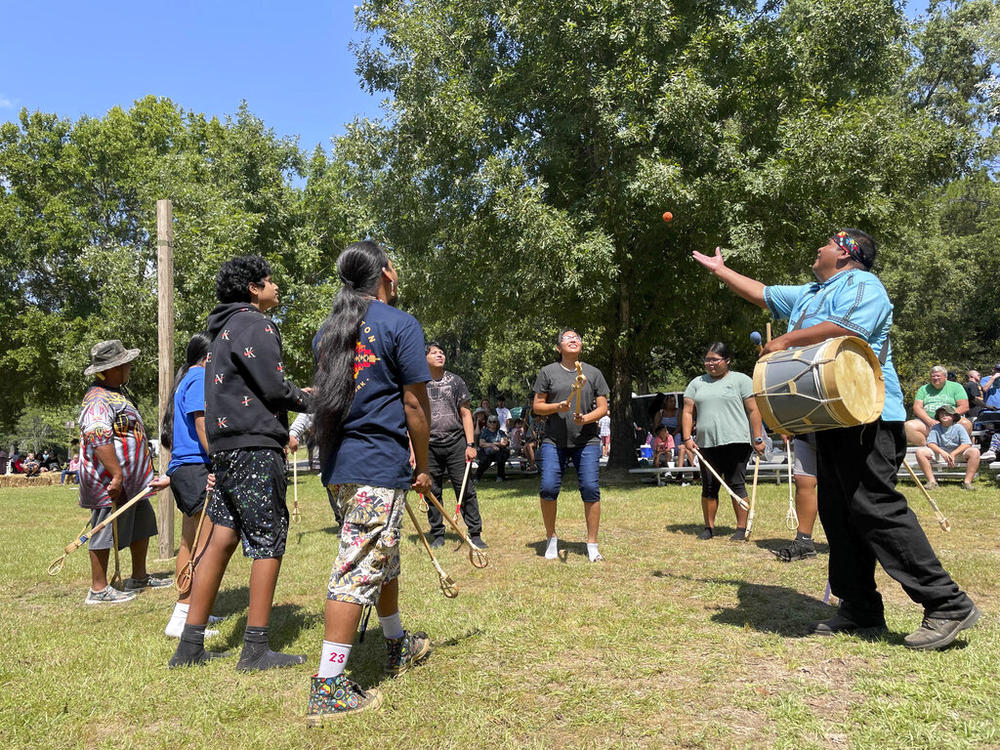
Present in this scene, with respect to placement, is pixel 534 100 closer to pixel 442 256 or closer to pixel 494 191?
pixel 494 191

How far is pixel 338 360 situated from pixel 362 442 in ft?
1.35

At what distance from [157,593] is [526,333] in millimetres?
15396

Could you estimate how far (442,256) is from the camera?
15.9 m

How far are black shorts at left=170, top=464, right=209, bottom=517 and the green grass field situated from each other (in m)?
0.87

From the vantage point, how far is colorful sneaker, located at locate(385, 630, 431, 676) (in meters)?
3.94

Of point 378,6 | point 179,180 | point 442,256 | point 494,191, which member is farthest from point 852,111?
point 179,180

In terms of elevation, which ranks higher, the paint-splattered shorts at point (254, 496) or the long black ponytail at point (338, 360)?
the long black ponytail at point (338, 360)

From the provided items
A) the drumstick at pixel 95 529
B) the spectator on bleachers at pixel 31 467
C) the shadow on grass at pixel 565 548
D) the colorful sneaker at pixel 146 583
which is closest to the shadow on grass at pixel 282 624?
the drumstick at pixel 95 529

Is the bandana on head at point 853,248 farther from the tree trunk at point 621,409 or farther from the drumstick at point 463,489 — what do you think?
the tree trunk at point 621,409

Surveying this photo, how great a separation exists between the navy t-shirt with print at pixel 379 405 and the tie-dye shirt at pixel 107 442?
3.22 meters

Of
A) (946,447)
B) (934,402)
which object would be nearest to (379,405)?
(934,402)

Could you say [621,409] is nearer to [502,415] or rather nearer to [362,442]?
[502,415]

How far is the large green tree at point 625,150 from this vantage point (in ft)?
44.8

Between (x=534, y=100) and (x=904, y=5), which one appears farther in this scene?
(x=904, y=5)
